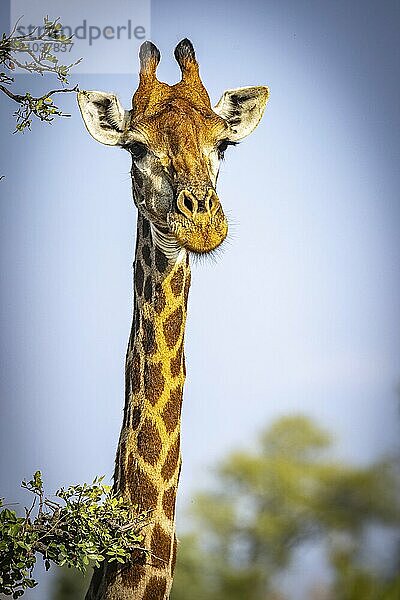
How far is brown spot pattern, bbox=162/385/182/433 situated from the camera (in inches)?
96.9

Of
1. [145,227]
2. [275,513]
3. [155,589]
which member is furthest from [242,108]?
[155,589]

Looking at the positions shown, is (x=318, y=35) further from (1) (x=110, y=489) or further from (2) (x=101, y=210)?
(1) (x=110, y=489)

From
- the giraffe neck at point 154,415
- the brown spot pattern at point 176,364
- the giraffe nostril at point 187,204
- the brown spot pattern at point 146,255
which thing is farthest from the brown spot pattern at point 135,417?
the giraffe nostril at point 187,204

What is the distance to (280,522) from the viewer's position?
2.75 m

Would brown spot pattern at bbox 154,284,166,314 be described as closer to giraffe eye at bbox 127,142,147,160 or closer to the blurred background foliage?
giraffe eye at bbox 127,142,147,160

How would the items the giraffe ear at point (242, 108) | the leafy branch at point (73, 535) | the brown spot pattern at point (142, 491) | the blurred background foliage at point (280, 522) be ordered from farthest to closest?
the blurred background foliage at point (280, 522)
the giraffe ear at point (242, 108)
the brown spot pattern at point (142, 491)
the leafy branch at point (73, 535)

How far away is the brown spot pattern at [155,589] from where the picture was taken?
2.39m

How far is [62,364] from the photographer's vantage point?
2709mm

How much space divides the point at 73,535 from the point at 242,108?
108 centimetres

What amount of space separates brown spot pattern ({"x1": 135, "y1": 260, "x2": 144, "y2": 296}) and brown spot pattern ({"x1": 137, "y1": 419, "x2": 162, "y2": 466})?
1.00 ft

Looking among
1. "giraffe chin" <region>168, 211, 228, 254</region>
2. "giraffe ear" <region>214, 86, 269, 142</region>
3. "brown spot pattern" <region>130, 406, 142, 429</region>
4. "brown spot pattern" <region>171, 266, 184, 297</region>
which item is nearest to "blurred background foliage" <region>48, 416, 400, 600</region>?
"brown spot pattern" <region>130, 406, 142, 429</region>

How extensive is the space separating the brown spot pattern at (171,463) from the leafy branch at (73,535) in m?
0.10

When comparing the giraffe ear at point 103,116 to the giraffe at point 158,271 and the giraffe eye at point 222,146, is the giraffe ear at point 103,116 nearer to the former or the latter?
the giraffe at point 158,271

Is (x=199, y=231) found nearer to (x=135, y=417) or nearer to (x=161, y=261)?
(x=161, y=261)
